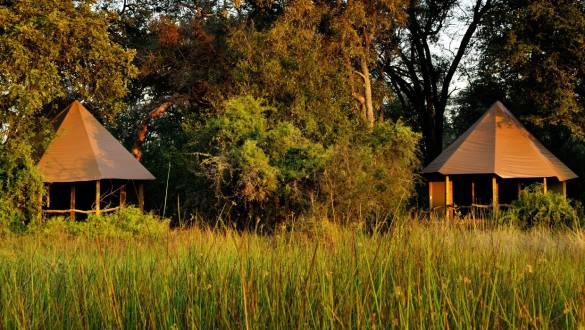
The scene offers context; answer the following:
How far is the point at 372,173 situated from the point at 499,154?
5247 millimetres

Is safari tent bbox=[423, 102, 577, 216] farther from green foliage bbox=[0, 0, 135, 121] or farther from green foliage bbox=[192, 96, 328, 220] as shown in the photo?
green foliage bbox=[0, 0, 135, 121]

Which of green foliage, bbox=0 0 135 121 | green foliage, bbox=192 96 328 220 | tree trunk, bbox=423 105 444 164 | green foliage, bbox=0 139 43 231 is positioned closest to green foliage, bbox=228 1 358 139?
green foliage, bbox=192 96 328 220

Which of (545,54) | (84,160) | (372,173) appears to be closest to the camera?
(372,173)

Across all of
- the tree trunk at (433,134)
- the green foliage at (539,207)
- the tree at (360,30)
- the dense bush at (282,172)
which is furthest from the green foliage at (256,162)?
the tree trunk at (433,134)

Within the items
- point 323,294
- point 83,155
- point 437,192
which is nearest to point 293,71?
point 83,155

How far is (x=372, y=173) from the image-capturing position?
1689cm

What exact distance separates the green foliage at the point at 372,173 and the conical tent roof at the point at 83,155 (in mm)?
6068

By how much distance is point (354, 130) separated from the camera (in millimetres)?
21250

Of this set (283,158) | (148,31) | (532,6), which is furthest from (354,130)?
(148,31)

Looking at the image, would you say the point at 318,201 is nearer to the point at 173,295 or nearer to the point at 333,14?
the point at 333,14

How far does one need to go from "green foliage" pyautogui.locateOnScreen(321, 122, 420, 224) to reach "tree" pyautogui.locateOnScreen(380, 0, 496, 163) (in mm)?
7406

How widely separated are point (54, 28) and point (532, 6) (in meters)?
12.8

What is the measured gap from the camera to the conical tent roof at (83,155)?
57.8 ft

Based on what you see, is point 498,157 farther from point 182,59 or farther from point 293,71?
point 182,59
